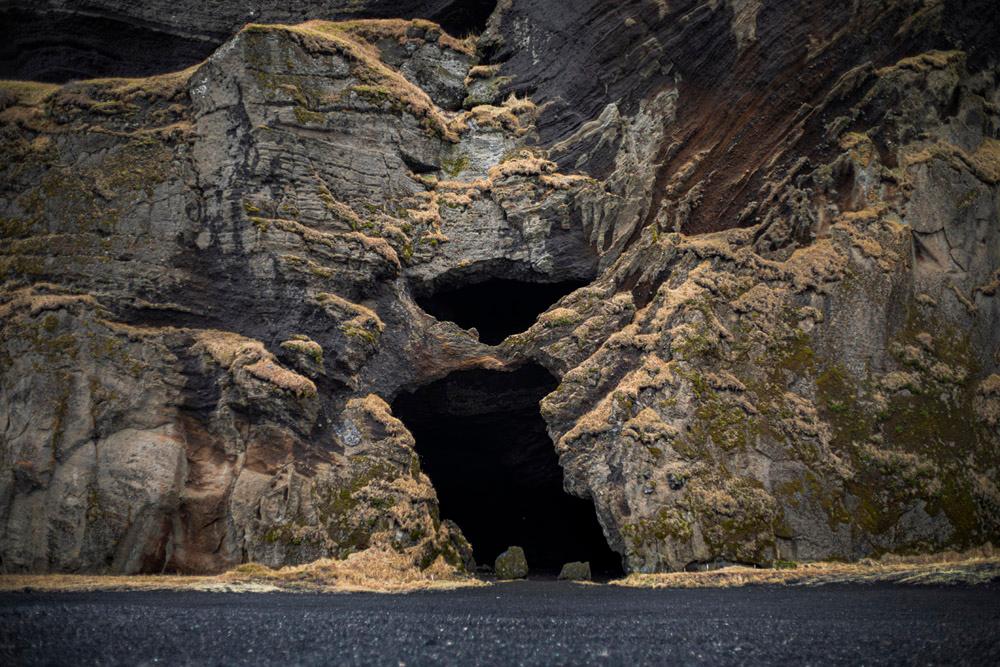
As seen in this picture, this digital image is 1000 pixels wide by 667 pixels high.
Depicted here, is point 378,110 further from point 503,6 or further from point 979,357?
point 979,357

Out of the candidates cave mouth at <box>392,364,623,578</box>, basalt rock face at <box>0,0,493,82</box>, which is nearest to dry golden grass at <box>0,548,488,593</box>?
cave mouth at <box>392,364,623,578</box>

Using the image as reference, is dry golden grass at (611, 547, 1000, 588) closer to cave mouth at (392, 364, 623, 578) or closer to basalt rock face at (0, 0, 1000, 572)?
basalt rock face at (0, 0, 1000, 572)

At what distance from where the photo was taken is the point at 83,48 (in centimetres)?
3177

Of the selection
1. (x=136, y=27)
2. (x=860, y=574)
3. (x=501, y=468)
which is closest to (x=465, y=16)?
(x=136, y=27)

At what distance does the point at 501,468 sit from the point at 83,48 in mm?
22645

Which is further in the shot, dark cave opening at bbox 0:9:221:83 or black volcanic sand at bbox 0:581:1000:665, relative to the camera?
dark cave opening at bbox 0:9:221:83

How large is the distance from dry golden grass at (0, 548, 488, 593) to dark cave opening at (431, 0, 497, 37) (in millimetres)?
21284

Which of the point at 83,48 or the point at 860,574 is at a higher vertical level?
the point at 83,48

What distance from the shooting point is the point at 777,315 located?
999 inches

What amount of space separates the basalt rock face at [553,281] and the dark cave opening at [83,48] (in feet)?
13.2

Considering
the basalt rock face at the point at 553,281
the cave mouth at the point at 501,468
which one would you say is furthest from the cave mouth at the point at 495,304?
the cave mouth at the point at 501,468

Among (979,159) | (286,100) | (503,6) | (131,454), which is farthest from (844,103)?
(131,454)

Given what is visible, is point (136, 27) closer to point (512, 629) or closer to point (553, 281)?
point (553, 281)

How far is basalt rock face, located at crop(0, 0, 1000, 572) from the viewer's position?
22.6 meters
